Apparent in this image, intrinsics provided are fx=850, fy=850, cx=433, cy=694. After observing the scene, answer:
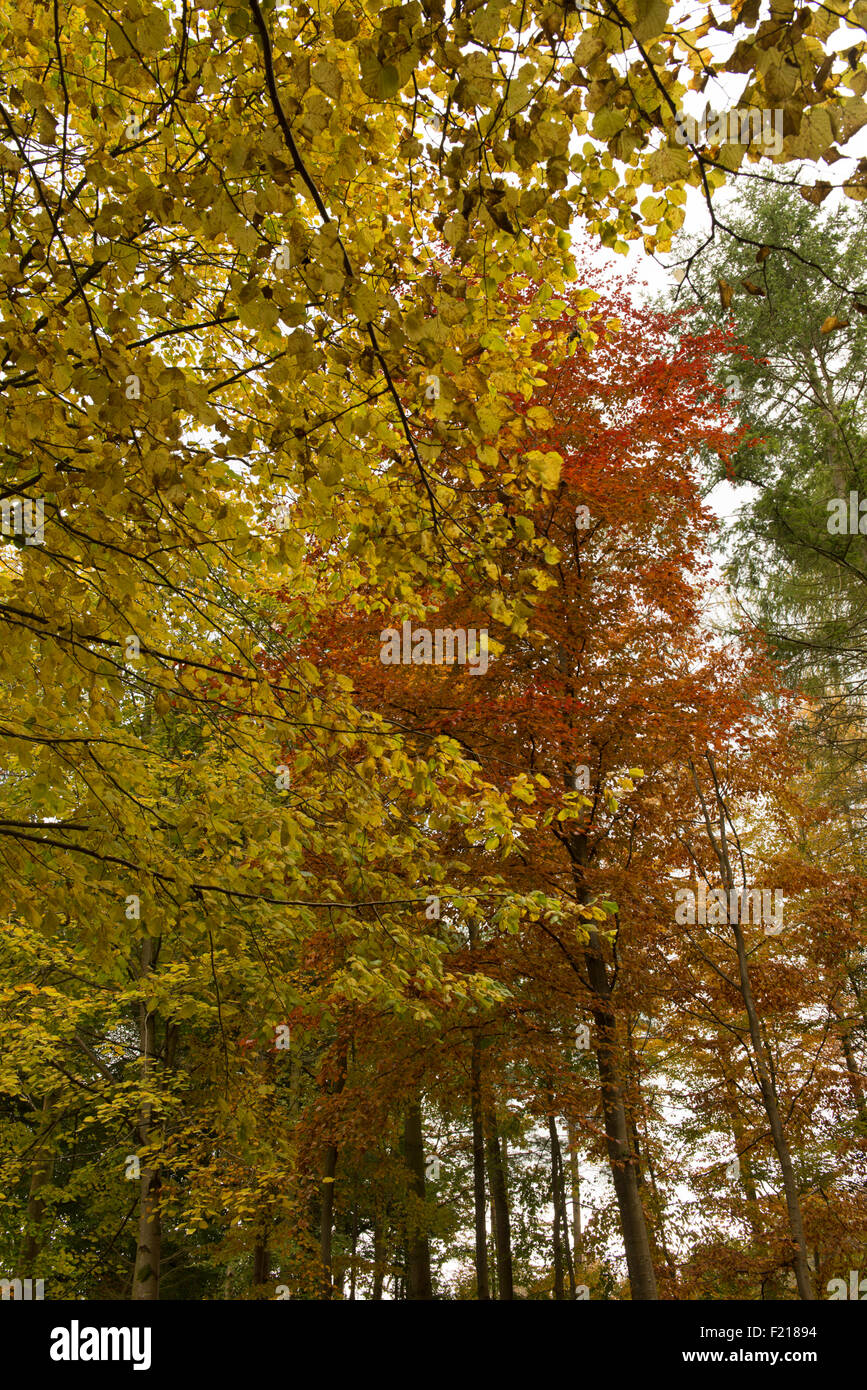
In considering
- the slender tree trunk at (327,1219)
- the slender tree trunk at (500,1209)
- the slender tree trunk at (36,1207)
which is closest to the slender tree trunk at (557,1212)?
the slender tree trunk at (500,1209)

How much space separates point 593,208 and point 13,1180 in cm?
1193

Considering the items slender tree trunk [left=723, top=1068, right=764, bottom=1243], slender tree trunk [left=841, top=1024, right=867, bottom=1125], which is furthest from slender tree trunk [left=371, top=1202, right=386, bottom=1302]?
slender tree trunk [left=841, top=1024, right=867, bottom=1125]

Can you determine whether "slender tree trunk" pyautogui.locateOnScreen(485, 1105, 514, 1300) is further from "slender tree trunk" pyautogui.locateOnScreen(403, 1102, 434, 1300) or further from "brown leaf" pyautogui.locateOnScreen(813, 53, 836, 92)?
"brown leaf" pyautogui.locateOnScreen(813, 53, 836, 92)

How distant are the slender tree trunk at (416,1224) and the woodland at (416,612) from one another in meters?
0.09

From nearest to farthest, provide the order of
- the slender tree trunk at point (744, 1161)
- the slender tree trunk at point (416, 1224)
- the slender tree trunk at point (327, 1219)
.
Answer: the slender tree trunk at point (744, 1161) < the slender tree trunk at point (327, 1219) < the slender tree trunk at point (416, 1224)

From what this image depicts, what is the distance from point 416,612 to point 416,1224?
11.2m

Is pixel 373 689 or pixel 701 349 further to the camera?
pixel 701 349

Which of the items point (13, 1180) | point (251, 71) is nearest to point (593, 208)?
point (251, 71)

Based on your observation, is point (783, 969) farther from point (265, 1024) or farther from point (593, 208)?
point (593, 208)

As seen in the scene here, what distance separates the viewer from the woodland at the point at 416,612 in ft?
8.14

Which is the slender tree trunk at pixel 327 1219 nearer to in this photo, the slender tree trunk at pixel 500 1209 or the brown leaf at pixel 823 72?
the slender tree trunk at pixel 500 1209

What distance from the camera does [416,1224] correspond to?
12.2 metres
